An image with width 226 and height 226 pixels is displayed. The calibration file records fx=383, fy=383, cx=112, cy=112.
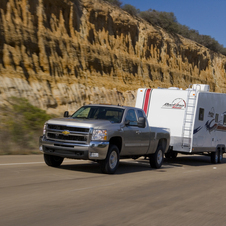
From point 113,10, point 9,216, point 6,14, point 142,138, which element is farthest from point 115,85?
point 9,216

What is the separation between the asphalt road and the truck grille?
0.87m

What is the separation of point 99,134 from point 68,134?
82cm

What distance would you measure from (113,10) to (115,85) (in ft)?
30.7

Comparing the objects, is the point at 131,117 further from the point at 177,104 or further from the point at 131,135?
the point at 177,104

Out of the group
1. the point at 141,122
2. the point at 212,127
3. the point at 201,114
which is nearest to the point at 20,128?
the point at 141,122

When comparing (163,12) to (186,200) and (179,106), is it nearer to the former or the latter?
(179,106)

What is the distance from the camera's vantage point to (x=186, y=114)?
15094 millimetres

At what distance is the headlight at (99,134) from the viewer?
9.84 metres

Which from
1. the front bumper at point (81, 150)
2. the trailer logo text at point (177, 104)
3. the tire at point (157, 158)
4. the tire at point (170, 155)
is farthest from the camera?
the tire at point (170, 155)

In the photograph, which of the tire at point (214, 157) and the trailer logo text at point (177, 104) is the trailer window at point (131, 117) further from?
the tire at point (214, 157)

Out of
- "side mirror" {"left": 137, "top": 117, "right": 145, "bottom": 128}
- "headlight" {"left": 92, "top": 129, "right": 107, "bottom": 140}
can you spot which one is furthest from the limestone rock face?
"headlight" {"left": 92, "top": 129, "right": 107, "bottom": 140}

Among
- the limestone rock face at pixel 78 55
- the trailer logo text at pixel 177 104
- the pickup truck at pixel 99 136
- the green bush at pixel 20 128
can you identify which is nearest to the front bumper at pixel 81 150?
the pickup truck at pixel 99 136

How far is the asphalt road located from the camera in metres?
5.76

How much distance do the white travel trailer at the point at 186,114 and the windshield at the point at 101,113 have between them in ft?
14.9
